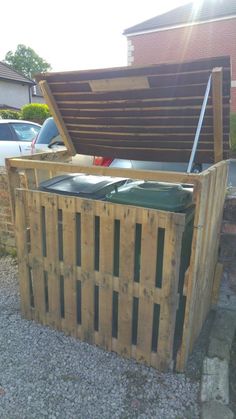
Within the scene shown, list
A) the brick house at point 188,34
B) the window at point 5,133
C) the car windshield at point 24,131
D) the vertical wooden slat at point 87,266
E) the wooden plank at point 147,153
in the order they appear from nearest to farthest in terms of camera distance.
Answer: the vertical wooden slat at point 87,266, the wooden plank at point 147,153, the window at point 5,133, the car windshield at point 24,131, the brick house at point 188,34

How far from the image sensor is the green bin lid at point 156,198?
2.04m

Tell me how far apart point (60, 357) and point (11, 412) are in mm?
492

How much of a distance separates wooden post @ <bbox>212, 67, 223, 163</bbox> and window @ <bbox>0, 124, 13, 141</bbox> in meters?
6.03

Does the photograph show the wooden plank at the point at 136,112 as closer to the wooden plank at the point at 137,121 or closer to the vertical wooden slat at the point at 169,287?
the wooden plank at the point at 137,121

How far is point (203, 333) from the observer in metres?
2.53

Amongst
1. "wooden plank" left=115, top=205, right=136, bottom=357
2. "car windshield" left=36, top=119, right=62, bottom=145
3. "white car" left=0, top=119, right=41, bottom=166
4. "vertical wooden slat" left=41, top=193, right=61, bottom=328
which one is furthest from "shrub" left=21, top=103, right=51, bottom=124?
"wooden plank" left=115, top=205, right=136, bottom=357

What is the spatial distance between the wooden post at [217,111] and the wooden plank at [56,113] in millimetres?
1501

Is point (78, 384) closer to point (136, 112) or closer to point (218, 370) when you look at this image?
point (218, 370)

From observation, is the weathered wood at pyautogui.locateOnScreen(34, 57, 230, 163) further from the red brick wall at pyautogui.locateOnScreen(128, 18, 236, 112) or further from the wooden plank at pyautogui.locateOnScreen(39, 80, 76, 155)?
the red brick wall at pyautogui.locateOnScreen(128, 18, 236, 112)

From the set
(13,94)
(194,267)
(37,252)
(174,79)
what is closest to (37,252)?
(37,252)

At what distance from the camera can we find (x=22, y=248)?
2.58m

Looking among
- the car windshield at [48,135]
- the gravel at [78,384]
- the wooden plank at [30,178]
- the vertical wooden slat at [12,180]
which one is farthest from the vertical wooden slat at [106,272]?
the car windshield at [48,135]

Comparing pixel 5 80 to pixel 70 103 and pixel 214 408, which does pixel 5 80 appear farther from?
pixel 214 408

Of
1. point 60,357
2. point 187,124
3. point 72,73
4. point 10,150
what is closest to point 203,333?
point 60,357
